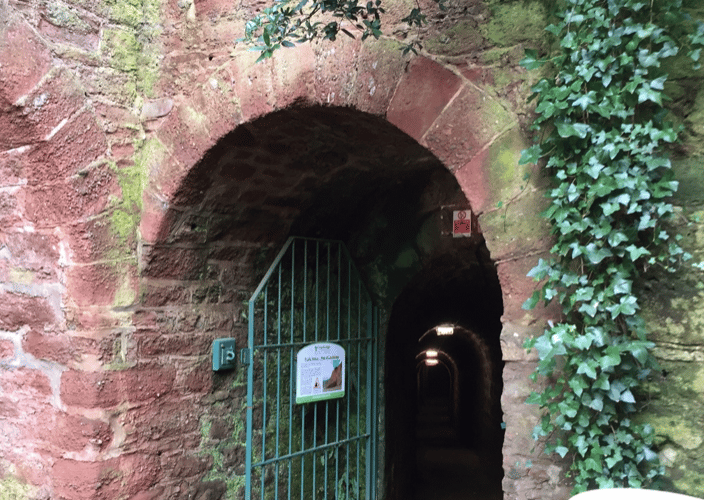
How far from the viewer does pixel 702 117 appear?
1.61 metres

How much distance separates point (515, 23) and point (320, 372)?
2.19m

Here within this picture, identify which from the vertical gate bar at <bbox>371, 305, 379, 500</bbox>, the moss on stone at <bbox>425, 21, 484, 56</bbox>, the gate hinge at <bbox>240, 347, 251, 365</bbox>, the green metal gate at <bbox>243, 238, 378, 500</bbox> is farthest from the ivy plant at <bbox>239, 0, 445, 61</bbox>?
the vertical gate bar at <bbox>371, 305, 379, 500</bbox>

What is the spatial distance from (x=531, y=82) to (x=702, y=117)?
51cm

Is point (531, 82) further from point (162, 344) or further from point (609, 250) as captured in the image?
point (162, 344)

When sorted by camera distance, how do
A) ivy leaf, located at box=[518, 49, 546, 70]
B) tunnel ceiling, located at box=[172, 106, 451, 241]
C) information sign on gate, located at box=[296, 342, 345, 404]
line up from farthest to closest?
1. information sign on gate, located at box=[296, 342, 345, 404]
2. tunnel ceiling, located at box=[172, 106, 451, 241]
3. ivy leaf, located at box=[518, 49, 546, 70]

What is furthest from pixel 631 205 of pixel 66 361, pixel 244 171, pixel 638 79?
pixel 66 361

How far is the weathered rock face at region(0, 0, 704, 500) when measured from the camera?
2000 millimetres

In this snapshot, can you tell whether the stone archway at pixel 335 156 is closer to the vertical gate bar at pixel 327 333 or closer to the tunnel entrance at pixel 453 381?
the vertical gate bar at pixel 327 333

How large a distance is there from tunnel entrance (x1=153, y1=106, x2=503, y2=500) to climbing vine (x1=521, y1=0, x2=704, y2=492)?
891 millimetres

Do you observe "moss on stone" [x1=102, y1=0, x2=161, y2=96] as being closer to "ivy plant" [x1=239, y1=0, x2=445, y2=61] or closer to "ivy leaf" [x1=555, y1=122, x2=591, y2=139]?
"ivy plant" [x1=239, y1=0, x2=445, y2=61]

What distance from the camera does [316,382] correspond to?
131 inches

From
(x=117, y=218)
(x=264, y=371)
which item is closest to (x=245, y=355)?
(x=264, y=371)

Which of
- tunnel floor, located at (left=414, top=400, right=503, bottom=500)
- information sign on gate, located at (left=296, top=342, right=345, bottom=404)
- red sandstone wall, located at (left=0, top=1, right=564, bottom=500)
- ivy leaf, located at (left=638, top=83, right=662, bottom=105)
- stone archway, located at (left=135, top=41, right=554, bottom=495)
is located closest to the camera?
ivy leaf, located at (left=638, top=83, right=662, bottom=105)

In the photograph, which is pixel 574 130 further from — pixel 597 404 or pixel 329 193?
pixel 329 193
